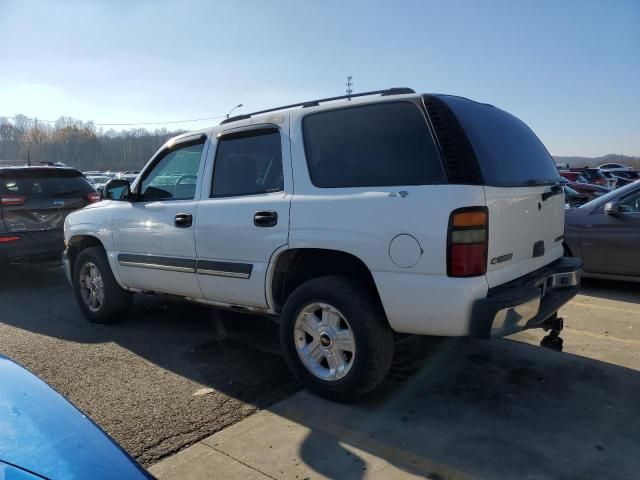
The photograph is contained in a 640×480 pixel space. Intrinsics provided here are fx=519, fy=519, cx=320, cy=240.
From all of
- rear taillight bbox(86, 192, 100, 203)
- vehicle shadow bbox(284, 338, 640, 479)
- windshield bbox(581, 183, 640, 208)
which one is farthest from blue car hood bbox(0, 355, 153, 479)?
windshield bbox(581, 183, 640, 208)

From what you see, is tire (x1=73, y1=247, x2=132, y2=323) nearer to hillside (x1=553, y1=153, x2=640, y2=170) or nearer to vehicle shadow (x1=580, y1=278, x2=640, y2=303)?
vehicle shadow (x1=580, y1=278, x2=640, y2=303)

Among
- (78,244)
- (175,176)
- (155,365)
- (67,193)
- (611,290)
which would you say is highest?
(175,176)

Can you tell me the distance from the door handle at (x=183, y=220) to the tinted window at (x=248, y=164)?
29 centimetres

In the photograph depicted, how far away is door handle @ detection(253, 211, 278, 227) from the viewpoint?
12.0 feet

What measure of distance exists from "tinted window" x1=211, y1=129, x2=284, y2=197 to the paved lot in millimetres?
1441

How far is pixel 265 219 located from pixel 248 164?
23.6 inches

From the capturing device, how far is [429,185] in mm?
3033

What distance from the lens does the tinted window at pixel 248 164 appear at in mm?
3883

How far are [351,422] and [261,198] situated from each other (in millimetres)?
1676

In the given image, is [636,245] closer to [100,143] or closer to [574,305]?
[574,305]

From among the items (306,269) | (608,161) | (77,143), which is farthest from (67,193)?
(608,161)

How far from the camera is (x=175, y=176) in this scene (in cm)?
467

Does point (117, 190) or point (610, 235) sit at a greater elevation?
point (117, 190)

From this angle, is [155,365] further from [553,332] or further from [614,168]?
[614,168]
